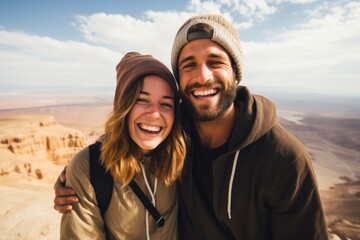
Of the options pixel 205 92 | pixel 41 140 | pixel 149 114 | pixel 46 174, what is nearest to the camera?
pixel 149 114

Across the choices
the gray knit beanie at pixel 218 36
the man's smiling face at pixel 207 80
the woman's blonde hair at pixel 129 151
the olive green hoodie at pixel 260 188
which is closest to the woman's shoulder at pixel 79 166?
the woman's blonde hair at pixel 129 151

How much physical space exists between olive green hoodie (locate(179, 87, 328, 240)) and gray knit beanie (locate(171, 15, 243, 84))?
55 centimetres

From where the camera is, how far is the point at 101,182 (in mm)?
2156

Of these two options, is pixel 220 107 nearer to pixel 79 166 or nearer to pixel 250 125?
pixel 250 125

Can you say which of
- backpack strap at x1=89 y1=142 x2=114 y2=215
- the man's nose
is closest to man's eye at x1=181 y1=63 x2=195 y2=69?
the man's nose

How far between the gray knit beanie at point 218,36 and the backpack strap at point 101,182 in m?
1.48

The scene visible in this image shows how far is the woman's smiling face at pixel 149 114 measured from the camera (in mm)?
2338

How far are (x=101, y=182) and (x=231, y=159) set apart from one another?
4.19 ft

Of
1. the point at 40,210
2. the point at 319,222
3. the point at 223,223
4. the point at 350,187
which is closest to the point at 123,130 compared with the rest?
the point at 223,223

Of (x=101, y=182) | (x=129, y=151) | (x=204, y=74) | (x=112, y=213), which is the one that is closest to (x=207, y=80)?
(x=204, y=74)

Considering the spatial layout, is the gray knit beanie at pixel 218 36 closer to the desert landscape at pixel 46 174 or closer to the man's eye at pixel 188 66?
the man's eye at pixel 188 66

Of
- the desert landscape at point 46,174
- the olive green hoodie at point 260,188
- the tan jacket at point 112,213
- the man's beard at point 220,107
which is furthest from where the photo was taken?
the desert landscape at point 46,174

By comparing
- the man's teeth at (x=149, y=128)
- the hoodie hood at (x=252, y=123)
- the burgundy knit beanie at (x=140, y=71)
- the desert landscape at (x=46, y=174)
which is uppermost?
the burgundy knit beanie at (x=140, y=71)

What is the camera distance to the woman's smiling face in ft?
7.67
